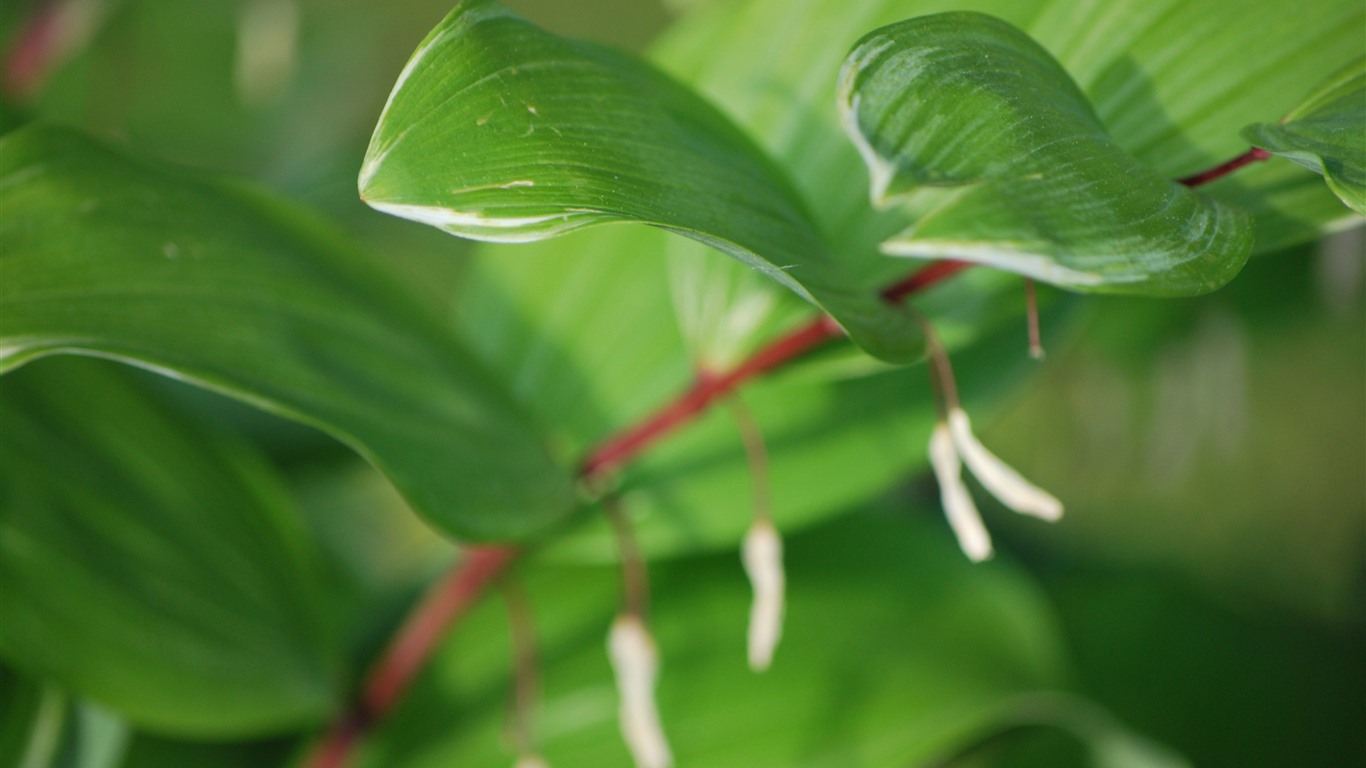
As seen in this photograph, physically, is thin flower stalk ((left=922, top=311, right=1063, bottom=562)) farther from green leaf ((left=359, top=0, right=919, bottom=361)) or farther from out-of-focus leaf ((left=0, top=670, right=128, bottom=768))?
out-of-focus leaf ((left=0, top=670, right=128, bottom=768))

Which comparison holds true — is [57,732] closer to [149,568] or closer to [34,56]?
[149,568]

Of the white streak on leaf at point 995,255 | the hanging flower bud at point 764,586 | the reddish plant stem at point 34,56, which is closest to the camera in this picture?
the white streak on leaf at point 995,255

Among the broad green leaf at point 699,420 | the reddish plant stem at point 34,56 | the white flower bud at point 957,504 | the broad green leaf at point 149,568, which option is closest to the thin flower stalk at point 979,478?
the white flower bud at point 957,504

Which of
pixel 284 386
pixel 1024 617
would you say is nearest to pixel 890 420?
pixel 1024 617

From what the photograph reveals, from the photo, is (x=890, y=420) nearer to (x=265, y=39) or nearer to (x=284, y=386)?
(x=284, y=386)

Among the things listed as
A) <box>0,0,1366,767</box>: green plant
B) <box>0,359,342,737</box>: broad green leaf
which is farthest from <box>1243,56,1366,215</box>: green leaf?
<box>0,359,342,737</box>: broad green leaf

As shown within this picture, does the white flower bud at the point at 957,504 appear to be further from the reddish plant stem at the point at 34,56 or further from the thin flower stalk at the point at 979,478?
the reddish plant stem at the point at 34,56

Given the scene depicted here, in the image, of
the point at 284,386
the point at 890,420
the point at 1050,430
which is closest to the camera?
the point at 284,386
